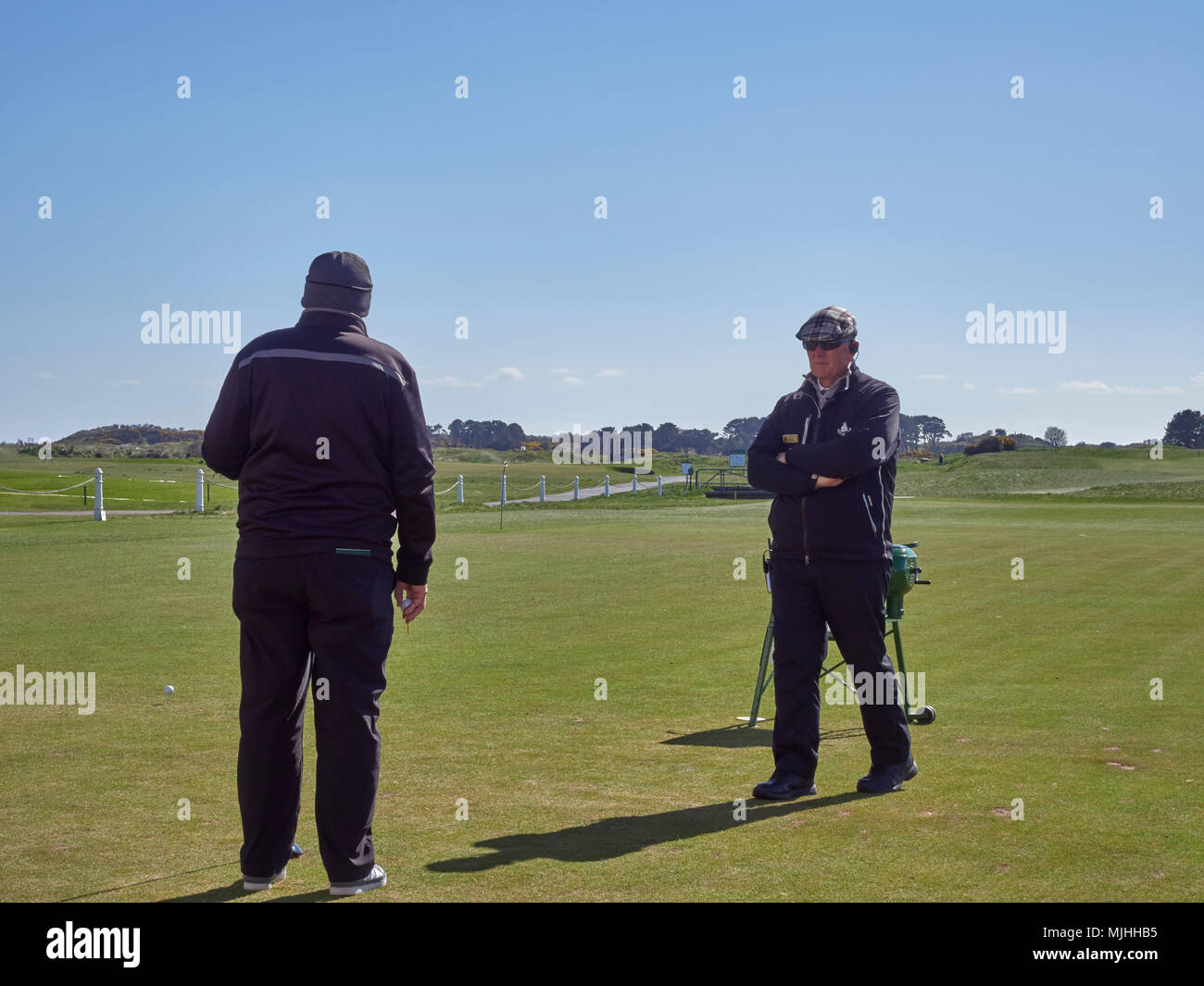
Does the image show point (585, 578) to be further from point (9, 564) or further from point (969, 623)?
point (9, 564)

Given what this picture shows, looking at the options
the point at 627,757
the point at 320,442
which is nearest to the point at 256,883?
the point at 320,442

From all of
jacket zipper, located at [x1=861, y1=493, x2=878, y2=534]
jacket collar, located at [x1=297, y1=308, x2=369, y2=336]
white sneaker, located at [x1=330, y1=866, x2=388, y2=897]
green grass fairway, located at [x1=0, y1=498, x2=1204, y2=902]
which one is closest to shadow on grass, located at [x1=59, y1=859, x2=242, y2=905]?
green grass fairway, located at [x1=0, y1=498, x2=1204, y2=902]

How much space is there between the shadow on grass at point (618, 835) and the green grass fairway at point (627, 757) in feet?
0.07

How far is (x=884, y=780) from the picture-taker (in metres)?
6.63

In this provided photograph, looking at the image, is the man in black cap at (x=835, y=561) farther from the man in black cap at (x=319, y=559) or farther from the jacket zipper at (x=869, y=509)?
the man in black cap at (x=319, y=559)

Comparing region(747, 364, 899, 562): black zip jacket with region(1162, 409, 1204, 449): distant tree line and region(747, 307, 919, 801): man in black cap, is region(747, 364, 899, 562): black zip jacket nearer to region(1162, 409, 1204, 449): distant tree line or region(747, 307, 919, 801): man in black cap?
region(747, 307, 919, 801): man in black cap

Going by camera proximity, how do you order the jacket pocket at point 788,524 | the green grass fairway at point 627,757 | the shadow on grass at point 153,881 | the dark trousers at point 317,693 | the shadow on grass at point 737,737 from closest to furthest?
the shadow on grass at point 153,881, the dark trousers at point 317,693, the green grass fairway at point 627,757, the jacket pocket at point 788,524, the shadow on grass at point 737,737

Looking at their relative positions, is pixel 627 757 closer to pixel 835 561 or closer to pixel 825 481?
pixel 835 561

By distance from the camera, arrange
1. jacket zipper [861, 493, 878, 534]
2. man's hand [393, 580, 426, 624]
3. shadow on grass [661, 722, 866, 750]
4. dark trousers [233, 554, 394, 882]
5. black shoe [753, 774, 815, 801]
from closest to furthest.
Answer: dark trousers [233, 554, 394, 882] → man's hand [393, 580, 426, 624] → black shoe [753, 774, 815, 801] → jacket zipper [861, 493, 878, 534] → shadow on grass [661, 722, 866, 750]

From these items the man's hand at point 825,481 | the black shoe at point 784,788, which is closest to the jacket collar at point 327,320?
the man's hand at point 825,481

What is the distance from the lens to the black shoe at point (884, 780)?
6.61m

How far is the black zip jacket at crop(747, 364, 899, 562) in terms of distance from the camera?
669cm

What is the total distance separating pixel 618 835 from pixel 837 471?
2.24 metres

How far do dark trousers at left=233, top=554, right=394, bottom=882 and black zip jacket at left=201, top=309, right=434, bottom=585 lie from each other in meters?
0.13
